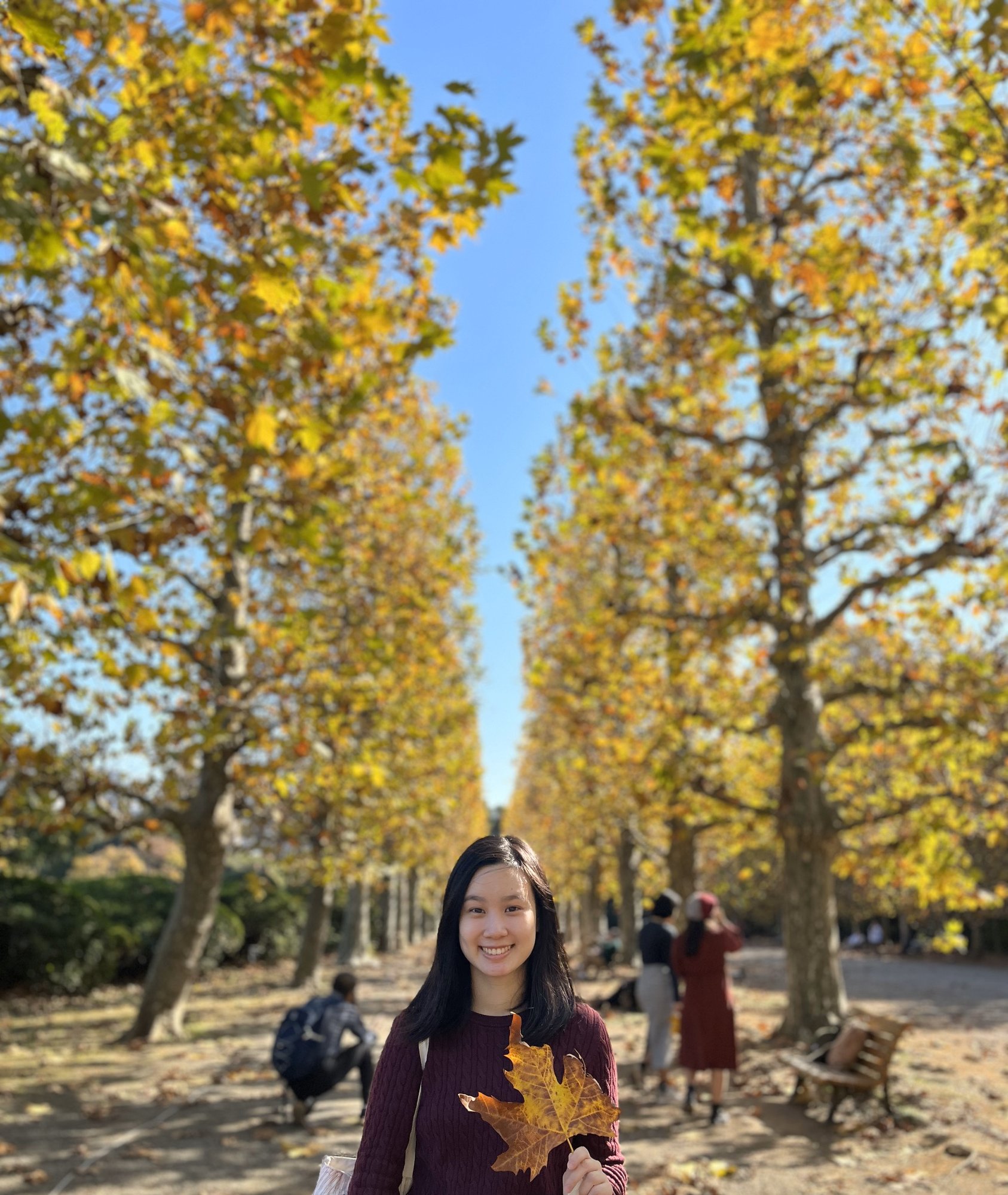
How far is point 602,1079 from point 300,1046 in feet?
17.6

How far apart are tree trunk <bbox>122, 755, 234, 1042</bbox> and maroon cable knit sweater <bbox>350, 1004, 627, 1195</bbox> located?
339 inches

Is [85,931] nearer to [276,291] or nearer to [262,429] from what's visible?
[262,429]

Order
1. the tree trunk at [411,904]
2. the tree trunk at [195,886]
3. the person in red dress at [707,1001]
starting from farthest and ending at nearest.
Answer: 1. the tree trunk at [411,904]
2. the tree trunk at [195,886]
3. the person in red dress at [707,1001]

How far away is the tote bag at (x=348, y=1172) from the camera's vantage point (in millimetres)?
2115

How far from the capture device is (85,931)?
45.9ft

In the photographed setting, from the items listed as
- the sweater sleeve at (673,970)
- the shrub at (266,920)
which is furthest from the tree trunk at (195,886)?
the shrub at (266,920)

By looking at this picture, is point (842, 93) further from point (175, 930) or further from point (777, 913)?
point (777, 913)

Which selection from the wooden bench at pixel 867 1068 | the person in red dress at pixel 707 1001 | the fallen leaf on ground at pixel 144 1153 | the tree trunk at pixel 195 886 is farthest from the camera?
the tree trunk at pixel 195 886

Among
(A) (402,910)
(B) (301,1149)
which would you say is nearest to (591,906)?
(A) (402,910)

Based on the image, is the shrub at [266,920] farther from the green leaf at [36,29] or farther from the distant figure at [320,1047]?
the green leaf at [36,29]

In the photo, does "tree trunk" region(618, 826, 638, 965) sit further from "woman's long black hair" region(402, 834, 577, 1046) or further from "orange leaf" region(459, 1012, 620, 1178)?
"orange leaf" region(459, 1012, 620, 1178)

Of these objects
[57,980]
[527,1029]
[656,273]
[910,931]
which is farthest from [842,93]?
[910,931]

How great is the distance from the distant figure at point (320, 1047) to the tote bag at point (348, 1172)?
4.91 m

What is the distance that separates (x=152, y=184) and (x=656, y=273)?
255 inches
